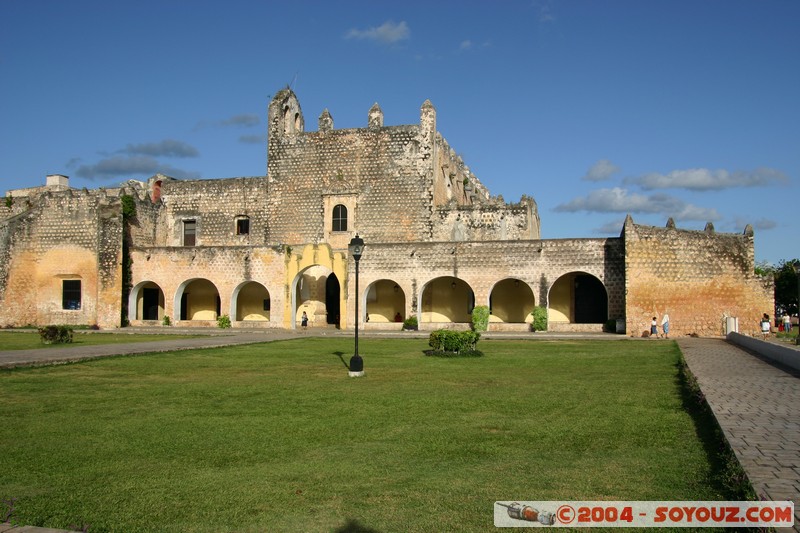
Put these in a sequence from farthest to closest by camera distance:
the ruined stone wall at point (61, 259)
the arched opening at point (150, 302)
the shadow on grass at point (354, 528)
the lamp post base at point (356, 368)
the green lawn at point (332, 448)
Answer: the arched opening at point (150, 302) < the ruined stone wall at point (61, 259) < the lamp post base at point (356, 368) < the green lawn at point (332, 448) < the shadow on grass at point (354, 528)

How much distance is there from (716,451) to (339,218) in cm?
3013

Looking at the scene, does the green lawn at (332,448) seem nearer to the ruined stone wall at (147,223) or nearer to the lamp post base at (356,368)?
the lamp post base at (356,368)

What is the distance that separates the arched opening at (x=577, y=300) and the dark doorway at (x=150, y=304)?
2036cm

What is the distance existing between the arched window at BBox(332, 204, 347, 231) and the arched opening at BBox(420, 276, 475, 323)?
19.8 ft

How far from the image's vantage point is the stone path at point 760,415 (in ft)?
18.3

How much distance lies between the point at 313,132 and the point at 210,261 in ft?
28.4

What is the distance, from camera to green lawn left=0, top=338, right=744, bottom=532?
5.38m

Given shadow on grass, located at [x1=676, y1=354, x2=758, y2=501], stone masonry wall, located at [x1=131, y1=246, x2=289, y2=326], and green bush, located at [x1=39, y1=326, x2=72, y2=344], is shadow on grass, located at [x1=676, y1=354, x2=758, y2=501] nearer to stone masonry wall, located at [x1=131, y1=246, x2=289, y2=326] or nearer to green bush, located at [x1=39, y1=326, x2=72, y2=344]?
green bush, located at [x1=39, y1=326, x2=72, y2=344]

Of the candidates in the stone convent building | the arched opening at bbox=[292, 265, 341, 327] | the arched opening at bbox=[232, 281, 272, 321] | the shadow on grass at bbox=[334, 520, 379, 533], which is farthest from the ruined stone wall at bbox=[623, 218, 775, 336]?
the shadow on grass at bbox=[334, 520, 379, 533]

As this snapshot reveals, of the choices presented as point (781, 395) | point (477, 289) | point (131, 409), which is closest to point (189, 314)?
point (477, 289)

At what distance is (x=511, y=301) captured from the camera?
32469 millimetres

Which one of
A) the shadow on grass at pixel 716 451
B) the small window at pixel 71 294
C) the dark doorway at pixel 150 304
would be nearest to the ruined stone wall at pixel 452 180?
the dark doorway at pixel 150 304

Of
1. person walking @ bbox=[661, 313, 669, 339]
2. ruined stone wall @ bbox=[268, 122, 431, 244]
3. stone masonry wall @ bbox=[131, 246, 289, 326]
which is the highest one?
ruined stone wall @ bbox=[268, 122, 431, 244]

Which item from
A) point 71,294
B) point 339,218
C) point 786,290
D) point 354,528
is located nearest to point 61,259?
point 71,294
